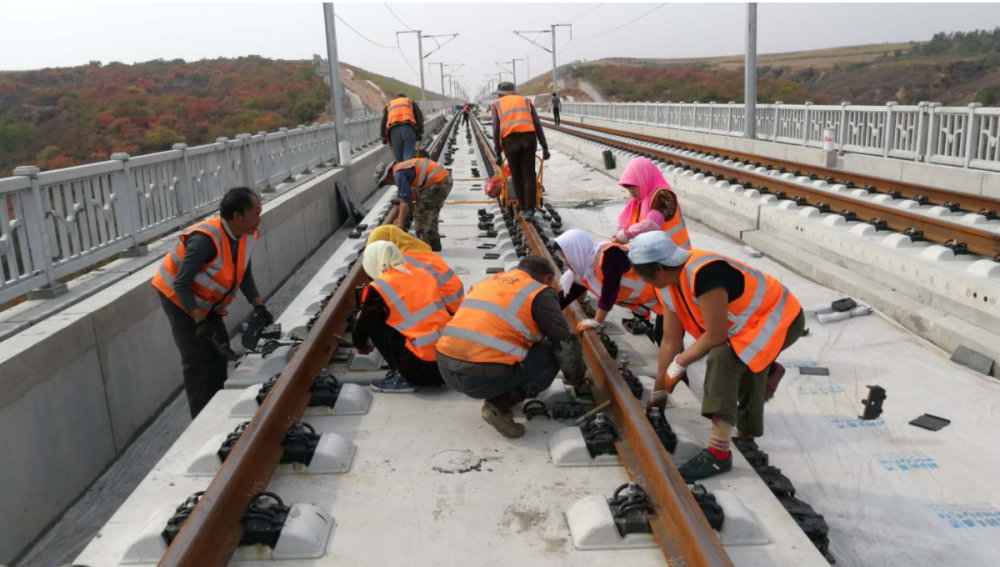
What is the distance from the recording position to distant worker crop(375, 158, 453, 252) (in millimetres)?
8203

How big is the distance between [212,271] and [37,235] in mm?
1238

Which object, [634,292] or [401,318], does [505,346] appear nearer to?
[401,318]

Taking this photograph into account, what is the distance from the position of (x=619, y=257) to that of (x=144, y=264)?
4113mm

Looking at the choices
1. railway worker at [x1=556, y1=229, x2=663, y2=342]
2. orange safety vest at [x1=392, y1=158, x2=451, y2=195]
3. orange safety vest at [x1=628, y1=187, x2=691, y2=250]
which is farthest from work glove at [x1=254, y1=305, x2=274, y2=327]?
orange safety vest at [x1=392, y1=158, x2=451, y2=195]

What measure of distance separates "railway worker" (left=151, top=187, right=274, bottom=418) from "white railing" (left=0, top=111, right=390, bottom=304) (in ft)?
2.76

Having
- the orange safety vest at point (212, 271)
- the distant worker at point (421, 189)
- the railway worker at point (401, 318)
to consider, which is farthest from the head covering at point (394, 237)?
the distant worker at point (421, 189)

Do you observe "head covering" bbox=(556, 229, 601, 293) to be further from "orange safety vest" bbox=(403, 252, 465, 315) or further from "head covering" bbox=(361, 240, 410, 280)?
"head covering" bbox=(361, 240, 410, 280)

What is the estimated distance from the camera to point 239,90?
235ft

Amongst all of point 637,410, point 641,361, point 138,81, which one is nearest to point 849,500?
point 637,410

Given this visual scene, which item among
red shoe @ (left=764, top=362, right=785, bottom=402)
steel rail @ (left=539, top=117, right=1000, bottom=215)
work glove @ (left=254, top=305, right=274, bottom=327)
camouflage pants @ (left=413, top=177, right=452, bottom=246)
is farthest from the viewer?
steel rail @ (left=539, top=117, right=1000, bottom=215)

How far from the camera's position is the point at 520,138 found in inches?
363

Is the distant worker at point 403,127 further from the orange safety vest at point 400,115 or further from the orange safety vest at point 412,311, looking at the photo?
the orange safety vest at point 412,311

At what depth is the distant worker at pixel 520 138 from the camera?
9203 mm

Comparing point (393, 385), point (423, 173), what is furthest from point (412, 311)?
point (423, 173)
